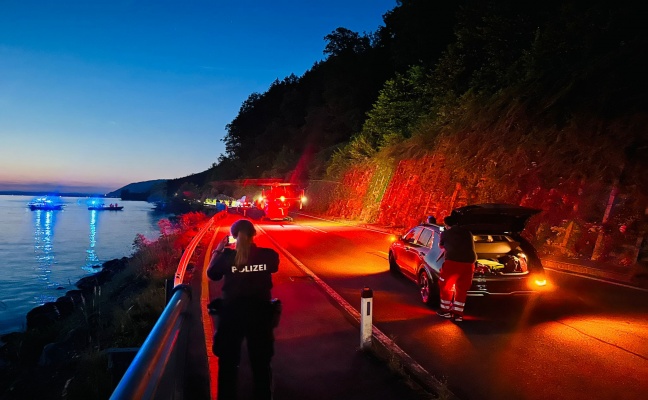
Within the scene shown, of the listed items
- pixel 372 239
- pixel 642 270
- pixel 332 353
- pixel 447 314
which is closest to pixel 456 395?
pixel 332 353

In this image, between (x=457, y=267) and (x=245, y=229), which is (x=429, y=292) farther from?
(x=245, y=229)

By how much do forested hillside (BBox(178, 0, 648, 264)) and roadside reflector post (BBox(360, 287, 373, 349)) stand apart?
10856 mm

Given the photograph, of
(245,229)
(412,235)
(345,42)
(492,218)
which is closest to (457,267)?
(492,218)

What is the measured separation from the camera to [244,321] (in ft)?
14.6

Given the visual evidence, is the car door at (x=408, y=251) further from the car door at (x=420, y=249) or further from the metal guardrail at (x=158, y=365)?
the metal guardrail at (x=158, y=365)

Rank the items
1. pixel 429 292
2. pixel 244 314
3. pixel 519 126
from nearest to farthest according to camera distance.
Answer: pixel 244 314
pixel 429 292
pixel 519 126

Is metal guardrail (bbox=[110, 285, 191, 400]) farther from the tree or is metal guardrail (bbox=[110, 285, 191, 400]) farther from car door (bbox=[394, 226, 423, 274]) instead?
the tree

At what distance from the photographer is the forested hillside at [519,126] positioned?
54.2 feet

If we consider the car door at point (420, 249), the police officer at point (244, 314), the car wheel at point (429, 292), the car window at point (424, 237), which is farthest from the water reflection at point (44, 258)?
the police officer at point (244, 314)

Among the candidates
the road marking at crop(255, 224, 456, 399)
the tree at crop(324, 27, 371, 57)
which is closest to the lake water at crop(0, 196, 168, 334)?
the road marking at crop(255, 224, 456, 399)

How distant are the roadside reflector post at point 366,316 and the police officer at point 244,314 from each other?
7.66ft

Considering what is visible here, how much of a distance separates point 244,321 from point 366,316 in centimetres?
266

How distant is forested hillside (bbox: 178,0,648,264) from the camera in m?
16.5

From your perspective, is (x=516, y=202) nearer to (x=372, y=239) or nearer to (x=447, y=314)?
(x=372, y=239)
